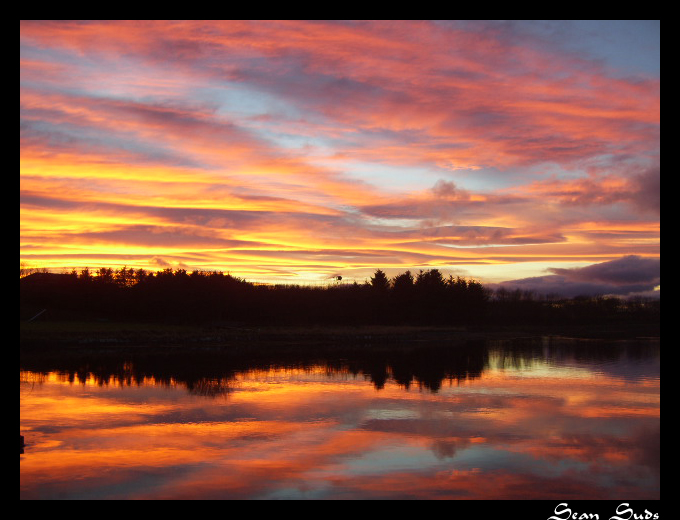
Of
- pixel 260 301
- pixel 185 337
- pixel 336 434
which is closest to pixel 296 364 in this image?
pixel 185 337

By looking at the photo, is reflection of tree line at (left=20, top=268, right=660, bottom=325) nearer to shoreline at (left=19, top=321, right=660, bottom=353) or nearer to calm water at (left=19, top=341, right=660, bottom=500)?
shoreline at (left=19, top=321, right=660, bottom=353)

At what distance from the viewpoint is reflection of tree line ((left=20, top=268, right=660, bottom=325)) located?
269ft

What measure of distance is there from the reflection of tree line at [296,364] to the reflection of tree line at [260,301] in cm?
3299

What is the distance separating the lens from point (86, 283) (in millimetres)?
88125

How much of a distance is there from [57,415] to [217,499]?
1219 centimetres

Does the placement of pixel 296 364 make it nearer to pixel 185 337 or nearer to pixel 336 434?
pixel 185 337

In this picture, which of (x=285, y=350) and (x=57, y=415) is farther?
(x=285, y=350)

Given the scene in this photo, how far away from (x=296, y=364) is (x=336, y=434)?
2212 cm

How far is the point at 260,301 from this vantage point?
88.4 m

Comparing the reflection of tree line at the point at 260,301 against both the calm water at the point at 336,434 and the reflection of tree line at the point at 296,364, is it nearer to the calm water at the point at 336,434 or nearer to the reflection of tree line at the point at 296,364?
the reflection of tree line at the point at 296,364

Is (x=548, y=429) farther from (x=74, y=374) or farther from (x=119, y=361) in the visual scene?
(x=119, y=361)

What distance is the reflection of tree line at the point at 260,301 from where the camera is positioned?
82125 mm

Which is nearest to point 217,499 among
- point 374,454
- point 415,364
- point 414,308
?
point 374,454
